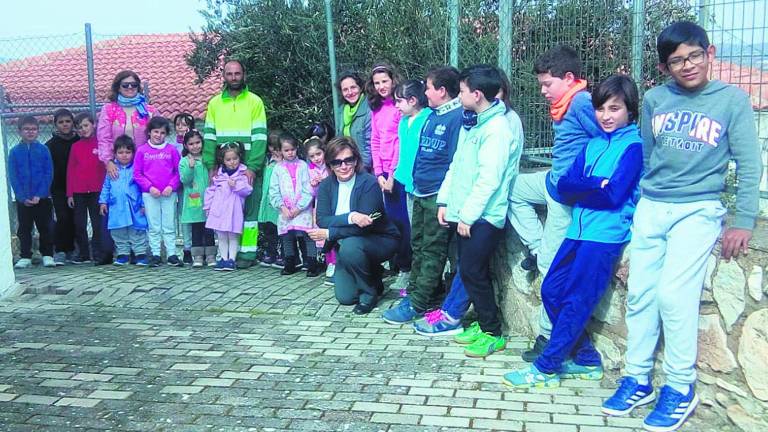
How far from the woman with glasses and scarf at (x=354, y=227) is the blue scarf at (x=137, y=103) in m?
2.61

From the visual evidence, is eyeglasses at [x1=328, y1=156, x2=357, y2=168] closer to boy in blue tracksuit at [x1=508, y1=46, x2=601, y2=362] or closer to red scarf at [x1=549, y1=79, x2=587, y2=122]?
boy in blue tracksuit at [x1=508, y1=46, x2=601, y2=362]

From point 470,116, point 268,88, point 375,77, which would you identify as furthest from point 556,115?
point 268,88

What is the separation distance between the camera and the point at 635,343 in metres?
4.11

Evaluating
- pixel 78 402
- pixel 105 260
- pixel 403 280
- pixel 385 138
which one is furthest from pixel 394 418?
pixel 105 260

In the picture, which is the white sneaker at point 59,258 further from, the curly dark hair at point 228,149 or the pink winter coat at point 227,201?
the curly dark hair at point 228,149

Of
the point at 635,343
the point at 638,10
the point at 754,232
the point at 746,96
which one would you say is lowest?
the point at 635,343

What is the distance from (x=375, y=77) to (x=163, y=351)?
268cm

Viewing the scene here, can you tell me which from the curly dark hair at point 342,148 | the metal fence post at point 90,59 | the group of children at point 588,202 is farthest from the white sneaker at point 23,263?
the group of children at point 588,202

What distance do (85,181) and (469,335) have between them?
4.55m

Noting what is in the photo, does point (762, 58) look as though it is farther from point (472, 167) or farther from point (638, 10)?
point (472, 167)

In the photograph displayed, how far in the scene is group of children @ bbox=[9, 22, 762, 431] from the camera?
3.80 metres

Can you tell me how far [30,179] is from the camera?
8.08 m

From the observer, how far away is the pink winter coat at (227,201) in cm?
755

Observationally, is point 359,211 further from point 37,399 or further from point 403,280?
point 37,399
